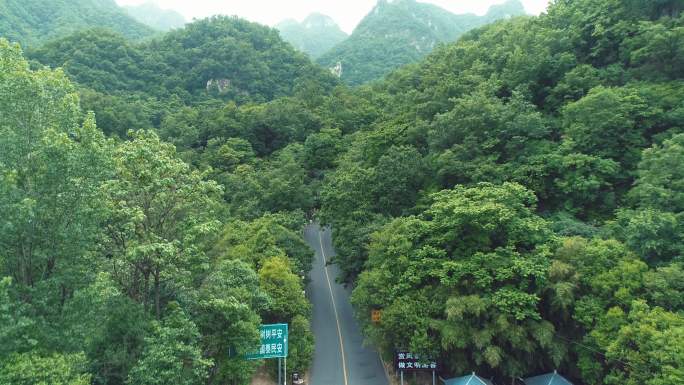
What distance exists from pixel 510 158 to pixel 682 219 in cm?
897

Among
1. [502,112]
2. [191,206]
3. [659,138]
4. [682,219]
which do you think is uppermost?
[502,112]

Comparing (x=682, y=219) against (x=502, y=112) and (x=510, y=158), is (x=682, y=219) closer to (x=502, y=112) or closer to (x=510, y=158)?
(x=510, y=158)

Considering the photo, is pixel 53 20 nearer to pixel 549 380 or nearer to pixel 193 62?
pixel 193 62

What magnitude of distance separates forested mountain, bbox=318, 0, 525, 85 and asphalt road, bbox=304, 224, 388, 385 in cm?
7373

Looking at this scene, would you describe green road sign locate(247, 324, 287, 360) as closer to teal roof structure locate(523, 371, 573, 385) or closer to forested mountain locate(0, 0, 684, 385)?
forested mountain locate(0, 0, 684, 385)

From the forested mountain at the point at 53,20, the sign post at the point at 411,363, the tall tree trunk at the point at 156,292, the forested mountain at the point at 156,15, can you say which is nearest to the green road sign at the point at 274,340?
the tall tree trunk at the point at 156,292

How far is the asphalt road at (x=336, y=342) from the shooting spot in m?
19.2

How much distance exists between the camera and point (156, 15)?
192 metres

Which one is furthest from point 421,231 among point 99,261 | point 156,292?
point 99,261

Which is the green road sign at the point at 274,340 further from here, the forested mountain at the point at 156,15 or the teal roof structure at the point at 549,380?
the forested mountain at the point at 156,15

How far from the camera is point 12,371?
880 cm

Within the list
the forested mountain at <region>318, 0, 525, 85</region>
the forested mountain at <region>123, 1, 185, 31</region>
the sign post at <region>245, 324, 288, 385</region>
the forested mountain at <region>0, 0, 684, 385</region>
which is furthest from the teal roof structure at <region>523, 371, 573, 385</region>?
the forested mountain at <region>123, 1, 185, 31</region>

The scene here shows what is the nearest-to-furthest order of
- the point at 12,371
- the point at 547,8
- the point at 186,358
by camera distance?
the point at 12,371, the point at 186,358, the point at 547,8

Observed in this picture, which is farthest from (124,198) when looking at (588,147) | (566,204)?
(588,147)
